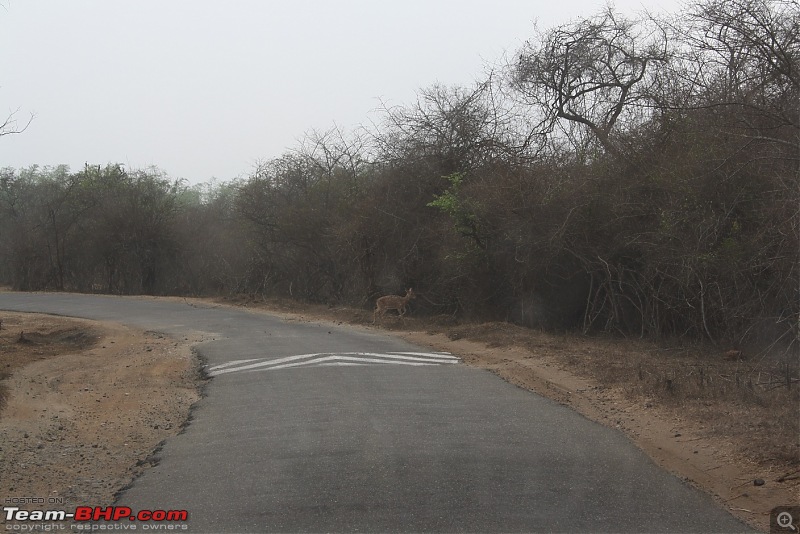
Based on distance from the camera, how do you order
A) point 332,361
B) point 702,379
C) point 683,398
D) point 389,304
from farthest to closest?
point 389,304
point 332,361
point 702,379
point 683,398

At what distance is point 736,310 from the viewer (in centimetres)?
1286

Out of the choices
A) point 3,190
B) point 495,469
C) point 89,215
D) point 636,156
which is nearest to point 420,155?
point 636,156

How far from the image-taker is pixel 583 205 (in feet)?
53.2

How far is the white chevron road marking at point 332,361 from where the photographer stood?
1286cm

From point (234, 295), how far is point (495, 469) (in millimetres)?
25169

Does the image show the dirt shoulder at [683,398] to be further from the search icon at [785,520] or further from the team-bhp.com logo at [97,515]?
the team-bhp.com logo at [97,515]

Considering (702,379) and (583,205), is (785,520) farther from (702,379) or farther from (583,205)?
(583,205)

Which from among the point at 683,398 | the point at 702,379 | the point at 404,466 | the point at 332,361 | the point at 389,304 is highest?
the point at 389,304

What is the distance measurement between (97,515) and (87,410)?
4983mm

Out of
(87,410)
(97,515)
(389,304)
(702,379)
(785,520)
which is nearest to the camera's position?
(785,520)

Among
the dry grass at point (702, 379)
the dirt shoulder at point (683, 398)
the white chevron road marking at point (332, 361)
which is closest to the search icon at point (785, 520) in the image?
the dirt shoulder at point (683, 398)

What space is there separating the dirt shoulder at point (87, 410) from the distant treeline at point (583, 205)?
8.29 m

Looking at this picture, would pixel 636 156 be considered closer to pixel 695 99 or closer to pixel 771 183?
pixel 695 99

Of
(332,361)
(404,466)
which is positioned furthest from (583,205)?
(404,466)
